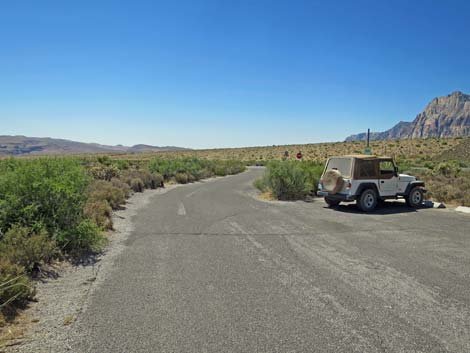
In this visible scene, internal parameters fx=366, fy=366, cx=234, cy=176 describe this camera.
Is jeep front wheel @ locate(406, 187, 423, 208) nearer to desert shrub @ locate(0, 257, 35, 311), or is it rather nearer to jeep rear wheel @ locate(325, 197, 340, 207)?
jeep rear wheel @ locate(325, 197, 340, 207)

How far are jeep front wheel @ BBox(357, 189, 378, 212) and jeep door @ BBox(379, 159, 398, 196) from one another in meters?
0.48

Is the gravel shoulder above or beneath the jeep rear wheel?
beneath

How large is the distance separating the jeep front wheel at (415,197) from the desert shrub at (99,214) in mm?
11314

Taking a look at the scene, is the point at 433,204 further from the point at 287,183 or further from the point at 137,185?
the point at 137,185

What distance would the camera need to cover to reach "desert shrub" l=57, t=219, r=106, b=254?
298 inches

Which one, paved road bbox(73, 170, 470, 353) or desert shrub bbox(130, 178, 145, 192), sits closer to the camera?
paved road bbox(73, 170, 470, 353)

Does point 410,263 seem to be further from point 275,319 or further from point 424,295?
point 275,319

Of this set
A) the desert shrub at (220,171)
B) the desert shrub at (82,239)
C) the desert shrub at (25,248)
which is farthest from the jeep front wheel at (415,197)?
the desert shrub at (220,171)

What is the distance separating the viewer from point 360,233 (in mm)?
9969

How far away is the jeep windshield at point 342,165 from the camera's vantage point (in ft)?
45.5

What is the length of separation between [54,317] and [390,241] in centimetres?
749

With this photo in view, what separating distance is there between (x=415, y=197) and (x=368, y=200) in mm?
2525

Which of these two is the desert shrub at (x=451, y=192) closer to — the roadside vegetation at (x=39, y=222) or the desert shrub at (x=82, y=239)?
the roadside vegetation at (x=39, y=222)

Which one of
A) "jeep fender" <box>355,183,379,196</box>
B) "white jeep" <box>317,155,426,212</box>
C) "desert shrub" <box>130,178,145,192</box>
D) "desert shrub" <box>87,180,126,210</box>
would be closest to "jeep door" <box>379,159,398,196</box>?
"white jeep" <box>317,155,426,212</box>
